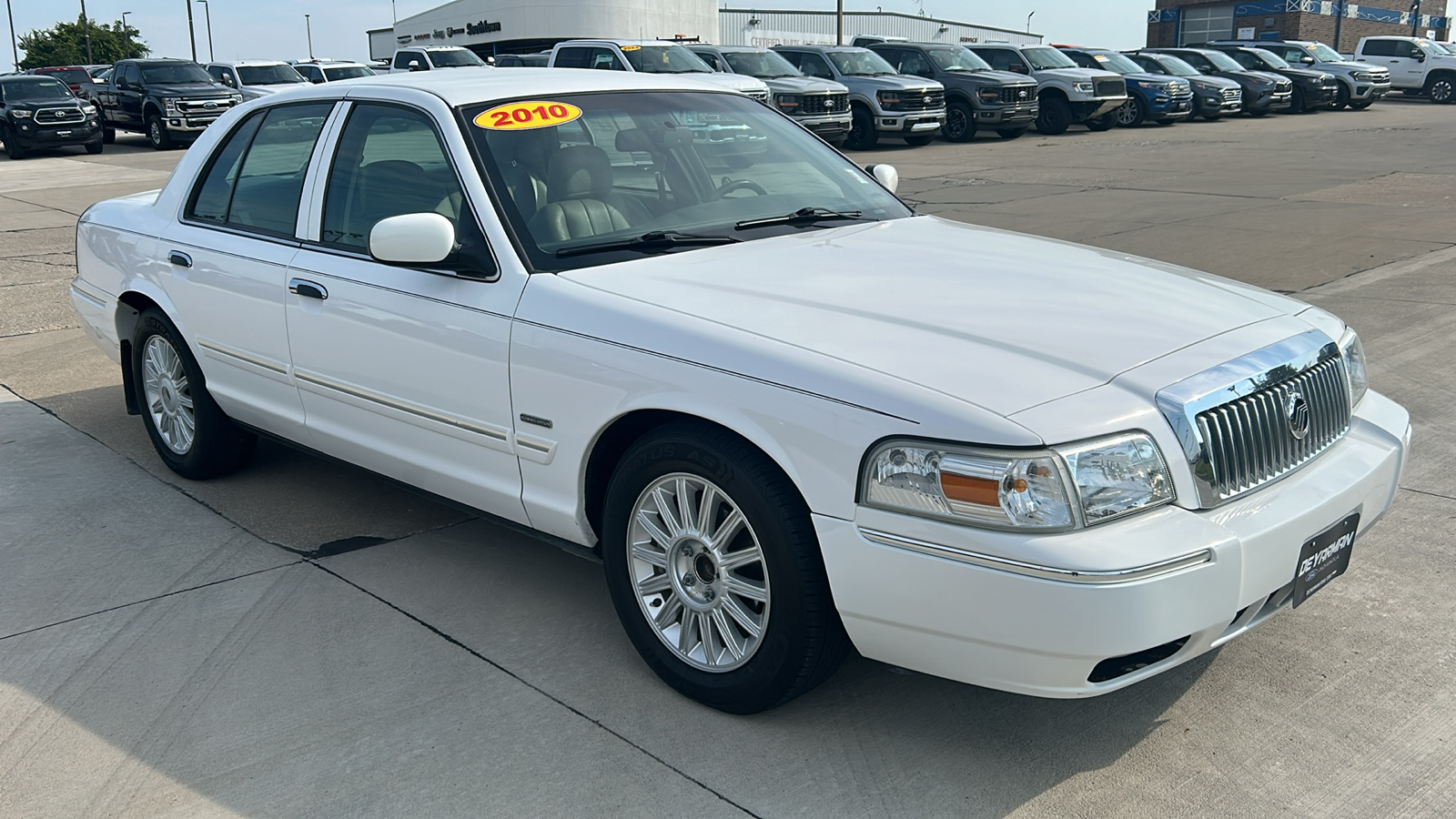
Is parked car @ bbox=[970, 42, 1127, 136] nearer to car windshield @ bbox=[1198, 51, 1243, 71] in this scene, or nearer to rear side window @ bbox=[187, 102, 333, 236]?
car windshield @ bbox=[1198, 51, 1243, 71]

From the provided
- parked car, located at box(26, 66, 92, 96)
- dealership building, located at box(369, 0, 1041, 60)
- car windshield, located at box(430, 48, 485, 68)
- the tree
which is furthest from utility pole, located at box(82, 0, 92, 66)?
car windshield, located at box(430, 48, 485, 68)

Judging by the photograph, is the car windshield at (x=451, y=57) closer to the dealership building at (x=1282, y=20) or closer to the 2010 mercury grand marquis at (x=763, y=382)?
the 2010 mercury grand marquis at (x=763, y=382)

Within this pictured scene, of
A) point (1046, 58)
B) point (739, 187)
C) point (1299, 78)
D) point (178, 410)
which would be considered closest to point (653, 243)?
point (739, 187)

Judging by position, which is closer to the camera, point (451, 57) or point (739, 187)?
point (739, 187)

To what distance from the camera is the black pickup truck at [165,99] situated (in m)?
26.1

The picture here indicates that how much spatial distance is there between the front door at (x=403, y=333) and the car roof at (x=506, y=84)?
0.45ft

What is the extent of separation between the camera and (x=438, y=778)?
9.98 feet

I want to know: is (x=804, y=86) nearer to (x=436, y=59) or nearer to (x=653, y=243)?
(x=436, y=59)

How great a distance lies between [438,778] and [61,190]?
59.5 ft

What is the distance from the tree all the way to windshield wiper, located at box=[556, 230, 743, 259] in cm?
9533

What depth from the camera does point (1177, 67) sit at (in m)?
30.0

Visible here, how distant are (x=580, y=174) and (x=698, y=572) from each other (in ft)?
4.56

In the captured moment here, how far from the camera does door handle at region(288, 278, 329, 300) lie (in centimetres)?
419

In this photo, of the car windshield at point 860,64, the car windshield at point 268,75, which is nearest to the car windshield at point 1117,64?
the car windshield at point 860,64
